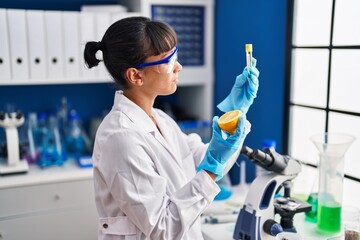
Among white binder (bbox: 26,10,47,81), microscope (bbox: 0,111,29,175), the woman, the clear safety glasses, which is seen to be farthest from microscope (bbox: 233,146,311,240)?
white binder (bbox: 26,10,47,81)

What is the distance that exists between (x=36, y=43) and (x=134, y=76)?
106cm

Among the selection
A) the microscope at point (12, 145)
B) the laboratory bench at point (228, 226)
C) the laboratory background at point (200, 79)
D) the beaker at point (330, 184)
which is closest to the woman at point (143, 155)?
the laboratory bench at point (228, 226)

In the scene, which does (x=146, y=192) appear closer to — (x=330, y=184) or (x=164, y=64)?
(x=164, y=64)

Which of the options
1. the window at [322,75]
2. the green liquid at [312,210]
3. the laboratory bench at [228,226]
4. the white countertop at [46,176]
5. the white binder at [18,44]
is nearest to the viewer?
the laboratory bench at [228,226]

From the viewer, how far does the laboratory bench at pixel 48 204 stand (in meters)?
1.95

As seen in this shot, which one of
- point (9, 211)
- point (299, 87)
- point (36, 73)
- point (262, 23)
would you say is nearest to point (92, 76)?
point (36, 73)

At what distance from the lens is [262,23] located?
208 centimetres

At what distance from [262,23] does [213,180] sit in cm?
115

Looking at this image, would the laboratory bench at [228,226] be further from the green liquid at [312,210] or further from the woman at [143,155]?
the woman at [143,155]

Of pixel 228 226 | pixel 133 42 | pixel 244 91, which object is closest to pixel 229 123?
pixel 244 91

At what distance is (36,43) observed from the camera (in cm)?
211

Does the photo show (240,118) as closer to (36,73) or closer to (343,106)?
(343,106)

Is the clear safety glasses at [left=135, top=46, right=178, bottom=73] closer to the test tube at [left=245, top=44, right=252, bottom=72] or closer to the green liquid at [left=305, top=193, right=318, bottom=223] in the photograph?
the test tube at [left=245, top=44, right=252, bottom=72]

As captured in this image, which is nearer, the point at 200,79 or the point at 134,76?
the point at 134,76
